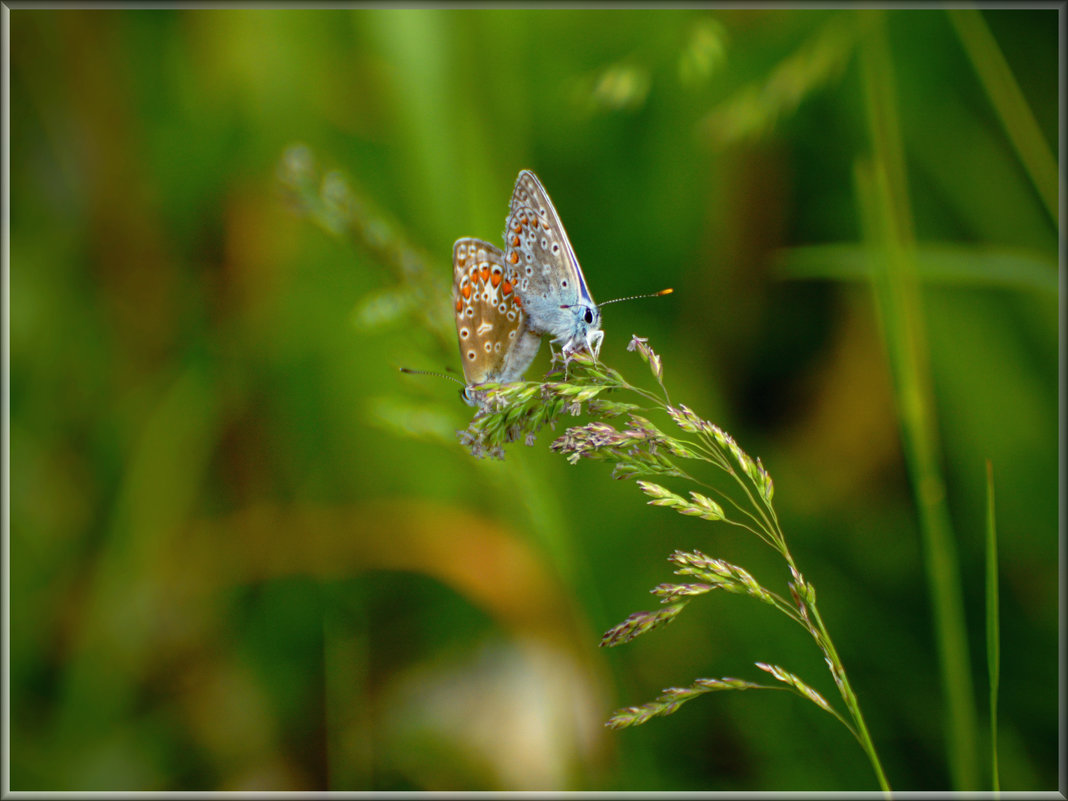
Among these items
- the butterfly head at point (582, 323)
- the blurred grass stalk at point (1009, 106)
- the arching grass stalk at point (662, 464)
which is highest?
the blurred grass stalk at point (1009, 106)

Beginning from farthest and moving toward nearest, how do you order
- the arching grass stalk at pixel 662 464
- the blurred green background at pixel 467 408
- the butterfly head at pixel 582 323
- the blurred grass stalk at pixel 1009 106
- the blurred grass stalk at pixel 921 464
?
the blurred green background at pixel 467 408 < the blurred grass stalk at pixel 1009 106 < the butterfly head at pixel 582 323 < the blurred grass stalk at pixel 921 464 < the arching grass stalk at pixel 662 464

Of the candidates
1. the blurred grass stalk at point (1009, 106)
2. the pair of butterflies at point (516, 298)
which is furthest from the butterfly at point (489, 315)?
the blurred grass stalk at point (1009, 106)

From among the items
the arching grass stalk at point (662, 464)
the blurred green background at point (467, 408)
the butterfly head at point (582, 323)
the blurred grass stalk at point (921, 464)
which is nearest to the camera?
the arching grass stalk at point (662, 464)

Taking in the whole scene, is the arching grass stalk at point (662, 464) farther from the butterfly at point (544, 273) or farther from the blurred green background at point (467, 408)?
the blurred green background at point (467, 408)

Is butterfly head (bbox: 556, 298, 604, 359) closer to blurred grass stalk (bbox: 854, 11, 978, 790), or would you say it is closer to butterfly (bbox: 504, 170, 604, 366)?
butterfly (bbox: 504, 170, 604, 366)

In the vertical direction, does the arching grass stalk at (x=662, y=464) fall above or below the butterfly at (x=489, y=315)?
below

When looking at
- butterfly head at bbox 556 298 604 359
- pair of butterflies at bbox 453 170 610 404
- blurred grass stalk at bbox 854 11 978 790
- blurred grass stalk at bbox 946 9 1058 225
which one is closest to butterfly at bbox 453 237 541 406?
pair of butterflies at bbox 453 170 610 404

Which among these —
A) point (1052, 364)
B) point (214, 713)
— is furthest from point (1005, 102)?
point (214, 713)

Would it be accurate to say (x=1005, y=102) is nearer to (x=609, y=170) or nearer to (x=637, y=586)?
(x=609, y=170)
